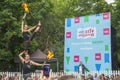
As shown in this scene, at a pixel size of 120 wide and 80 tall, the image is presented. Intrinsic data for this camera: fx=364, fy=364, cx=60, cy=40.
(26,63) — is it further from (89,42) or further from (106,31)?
(89,42)

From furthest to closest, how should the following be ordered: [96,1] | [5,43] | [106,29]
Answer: [96,1], [5,43], [106,29]

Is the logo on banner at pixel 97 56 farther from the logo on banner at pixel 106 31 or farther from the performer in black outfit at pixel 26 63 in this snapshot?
the performer in black outfit at pixel 26 63

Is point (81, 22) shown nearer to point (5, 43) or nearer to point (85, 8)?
point (5, 43)

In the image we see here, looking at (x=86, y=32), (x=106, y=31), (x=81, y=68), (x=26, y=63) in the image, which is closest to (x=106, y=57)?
(x=106, y=31)

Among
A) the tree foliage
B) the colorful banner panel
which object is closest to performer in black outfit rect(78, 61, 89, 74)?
the colorful banner panel

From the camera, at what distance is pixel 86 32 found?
840 inches

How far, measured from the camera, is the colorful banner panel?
2003cm

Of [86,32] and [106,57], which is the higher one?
[86,32]

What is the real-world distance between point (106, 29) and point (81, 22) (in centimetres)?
212

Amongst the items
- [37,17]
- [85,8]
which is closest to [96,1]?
[85,8]

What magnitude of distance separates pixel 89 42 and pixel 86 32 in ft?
2.15

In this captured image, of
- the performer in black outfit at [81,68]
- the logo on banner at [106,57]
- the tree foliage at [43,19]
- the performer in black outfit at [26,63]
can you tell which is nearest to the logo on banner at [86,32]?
the logo on banner at [106,57]

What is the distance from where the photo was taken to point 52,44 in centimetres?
3641

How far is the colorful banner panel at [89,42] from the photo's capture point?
65.7 ft
